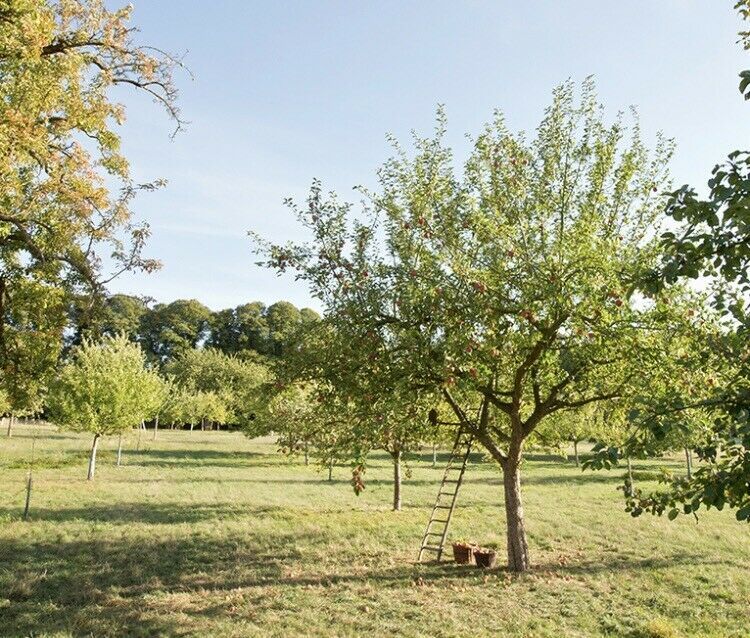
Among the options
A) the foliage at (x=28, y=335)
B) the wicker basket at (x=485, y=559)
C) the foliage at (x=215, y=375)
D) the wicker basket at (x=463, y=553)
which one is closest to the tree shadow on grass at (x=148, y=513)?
the foliage at (x=28, y=335)

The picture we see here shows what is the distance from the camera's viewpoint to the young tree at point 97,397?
30297mm

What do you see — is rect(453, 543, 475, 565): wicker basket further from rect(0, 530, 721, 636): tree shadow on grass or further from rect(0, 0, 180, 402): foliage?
rect(0, 0, 180, 402): foliage

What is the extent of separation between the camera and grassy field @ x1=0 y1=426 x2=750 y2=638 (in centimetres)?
1038

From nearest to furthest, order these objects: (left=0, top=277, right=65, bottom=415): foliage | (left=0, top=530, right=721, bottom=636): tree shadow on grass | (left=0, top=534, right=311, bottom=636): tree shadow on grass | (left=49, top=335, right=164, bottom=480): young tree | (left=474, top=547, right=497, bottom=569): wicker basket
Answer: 1. (left=0, top=534, right=311, bottom=636): tree shadow on grass
2. (left=0, top=530, right=721, bottom=636): tree shadow on grass
3. (left=0, top=277, right=65, bottom=415): foliage
4. (left=474, top=547, right=497, bottom=569): wicker basket
5. (left=49, top=335, right=164, bottom=480): young tree

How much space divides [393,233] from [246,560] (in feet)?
30.4

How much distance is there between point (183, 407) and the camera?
64938 millimetres

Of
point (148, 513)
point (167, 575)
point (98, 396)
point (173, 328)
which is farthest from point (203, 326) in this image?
point (167, 575)

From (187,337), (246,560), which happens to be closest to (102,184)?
(246,560)

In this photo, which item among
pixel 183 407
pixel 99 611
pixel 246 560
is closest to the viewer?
pixel 99 611

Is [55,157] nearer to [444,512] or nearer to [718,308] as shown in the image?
[718,308]

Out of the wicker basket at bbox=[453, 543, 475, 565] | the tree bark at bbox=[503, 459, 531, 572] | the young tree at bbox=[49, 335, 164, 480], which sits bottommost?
the wicker basket at bbox=[453, 543, 475, 565]

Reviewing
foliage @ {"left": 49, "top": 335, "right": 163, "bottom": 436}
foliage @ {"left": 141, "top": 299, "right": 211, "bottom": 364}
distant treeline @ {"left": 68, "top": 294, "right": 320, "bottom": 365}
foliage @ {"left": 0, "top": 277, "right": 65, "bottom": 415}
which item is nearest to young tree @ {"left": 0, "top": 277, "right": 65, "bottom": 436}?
foliage @ {"left": 0, "top": 277, "right": 65, "bottom": 415}

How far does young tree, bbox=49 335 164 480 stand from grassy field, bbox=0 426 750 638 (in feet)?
12.4

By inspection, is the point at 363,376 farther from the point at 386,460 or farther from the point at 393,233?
the point at 386,460
